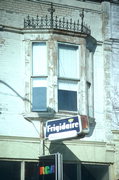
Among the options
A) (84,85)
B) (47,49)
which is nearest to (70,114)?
(84,85)

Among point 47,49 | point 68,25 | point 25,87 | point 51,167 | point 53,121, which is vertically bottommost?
point 51,167

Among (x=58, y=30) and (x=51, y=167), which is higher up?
(x=58, y=30)

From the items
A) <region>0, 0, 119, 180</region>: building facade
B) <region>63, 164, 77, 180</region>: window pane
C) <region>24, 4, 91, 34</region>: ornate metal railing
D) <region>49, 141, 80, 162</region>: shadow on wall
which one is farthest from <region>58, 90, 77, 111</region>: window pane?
<region>24, 4, 91, 34</region>: ornate metal railing

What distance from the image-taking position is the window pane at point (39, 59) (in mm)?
16750

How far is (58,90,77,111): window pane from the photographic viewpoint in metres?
16.7

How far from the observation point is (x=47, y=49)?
16750mm

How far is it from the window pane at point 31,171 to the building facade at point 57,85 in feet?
0.10

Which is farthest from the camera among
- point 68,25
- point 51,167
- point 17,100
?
point 68,25

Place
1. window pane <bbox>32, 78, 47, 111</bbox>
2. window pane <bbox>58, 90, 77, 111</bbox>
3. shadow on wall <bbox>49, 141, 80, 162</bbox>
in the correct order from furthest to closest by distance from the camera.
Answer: window pane <bbox>58, 90, 77, 111</bbox> → window pane <bbox>32, 78, 47, 111</bbox> → shadow on wall <bbox>49, 141, 80, 162</bbox>

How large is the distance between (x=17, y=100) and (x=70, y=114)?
5.91 feet

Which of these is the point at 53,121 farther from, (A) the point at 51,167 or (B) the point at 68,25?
(B) the point at 68,25

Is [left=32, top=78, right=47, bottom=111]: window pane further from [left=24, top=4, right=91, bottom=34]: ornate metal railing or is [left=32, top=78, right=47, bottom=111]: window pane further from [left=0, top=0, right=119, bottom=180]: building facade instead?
[left=24, top=4, right=91, bottom=34]: ornate metal railing

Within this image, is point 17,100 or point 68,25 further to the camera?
point 68,25

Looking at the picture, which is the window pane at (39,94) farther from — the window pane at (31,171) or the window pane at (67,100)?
the window pane at (31,171)
